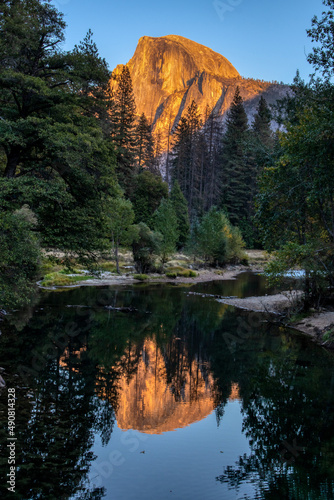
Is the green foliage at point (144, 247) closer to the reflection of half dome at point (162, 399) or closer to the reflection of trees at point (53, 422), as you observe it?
the reflection of trees at point (53, 422)

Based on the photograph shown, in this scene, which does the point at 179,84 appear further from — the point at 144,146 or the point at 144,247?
the point at 144,247

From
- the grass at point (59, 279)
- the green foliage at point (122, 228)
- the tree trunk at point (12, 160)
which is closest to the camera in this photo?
the tree trunk at point (12, 160)

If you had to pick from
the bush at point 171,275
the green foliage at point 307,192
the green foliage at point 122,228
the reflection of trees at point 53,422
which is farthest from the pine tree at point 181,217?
the reflection of trees at point 53,422

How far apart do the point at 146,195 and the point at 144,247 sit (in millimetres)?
21060

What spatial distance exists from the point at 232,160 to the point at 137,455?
7971cm

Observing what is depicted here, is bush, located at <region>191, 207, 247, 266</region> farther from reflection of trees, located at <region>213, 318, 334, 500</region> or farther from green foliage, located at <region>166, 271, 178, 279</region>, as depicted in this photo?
reflection of trees, located at <region>213, 318, 334, 500</region>

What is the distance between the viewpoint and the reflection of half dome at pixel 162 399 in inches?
393

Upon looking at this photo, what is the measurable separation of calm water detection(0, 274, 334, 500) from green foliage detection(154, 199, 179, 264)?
91.4 feet

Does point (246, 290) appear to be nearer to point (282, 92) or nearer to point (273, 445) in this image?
point (273, 445)

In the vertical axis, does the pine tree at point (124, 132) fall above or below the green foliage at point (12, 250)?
above

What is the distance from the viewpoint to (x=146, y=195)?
208 ft

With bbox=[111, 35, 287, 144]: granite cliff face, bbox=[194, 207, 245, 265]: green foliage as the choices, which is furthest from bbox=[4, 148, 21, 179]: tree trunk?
bbox=[111, 35, 287, 144]: granite cliff face

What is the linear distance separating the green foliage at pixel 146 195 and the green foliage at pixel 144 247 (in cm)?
1636

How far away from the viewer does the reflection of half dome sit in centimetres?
997
